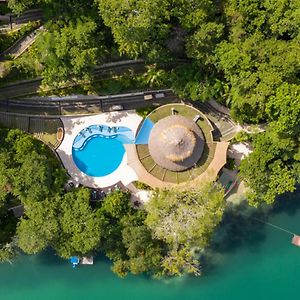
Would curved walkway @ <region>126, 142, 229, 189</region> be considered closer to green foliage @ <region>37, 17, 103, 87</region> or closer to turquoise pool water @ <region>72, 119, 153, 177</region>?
turquoise pool water @ <region>72, 119, 153, 177</region>

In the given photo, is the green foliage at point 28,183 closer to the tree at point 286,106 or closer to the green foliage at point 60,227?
the green foliage at point 60,227

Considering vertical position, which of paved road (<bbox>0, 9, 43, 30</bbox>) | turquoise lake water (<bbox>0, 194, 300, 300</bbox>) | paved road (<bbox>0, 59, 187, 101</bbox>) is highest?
paved road (<bbox>0, 9, 43, 30</bbox>)

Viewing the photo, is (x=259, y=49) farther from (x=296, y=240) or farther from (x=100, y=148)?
(x=296, y=240)

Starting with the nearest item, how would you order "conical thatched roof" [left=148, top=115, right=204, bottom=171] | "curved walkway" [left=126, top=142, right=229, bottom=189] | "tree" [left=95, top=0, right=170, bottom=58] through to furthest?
"tree" [left=95, top=0, right=170, bottom=58] < "conical thatched roof" [left=148, top=115, right=204, bottom=171] < "curved walkway" [left=126, top=142, right=229, bottom=189]

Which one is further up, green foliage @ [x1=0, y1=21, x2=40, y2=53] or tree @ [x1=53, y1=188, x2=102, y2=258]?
green foliage @ [x1=0, y1=21, x2=40, y2=53]

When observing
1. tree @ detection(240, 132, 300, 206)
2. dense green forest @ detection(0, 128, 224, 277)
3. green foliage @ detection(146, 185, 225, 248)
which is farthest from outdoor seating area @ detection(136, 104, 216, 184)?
tree @ detection(240, 132, 300, 206)

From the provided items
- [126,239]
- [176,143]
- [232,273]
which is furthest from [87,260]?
[176,143]
